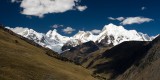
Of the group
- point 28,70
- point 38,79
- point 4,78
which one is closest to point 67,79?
point 28,70

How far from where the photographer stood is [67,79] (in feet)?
452

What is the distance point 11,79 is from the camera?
8206 cm

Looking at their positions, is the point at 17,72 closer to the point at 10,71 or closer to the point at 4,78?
the point at 10,71

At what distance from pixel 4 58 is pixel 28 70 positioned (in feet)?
29.2

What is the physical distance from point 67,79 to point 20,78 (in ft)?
163

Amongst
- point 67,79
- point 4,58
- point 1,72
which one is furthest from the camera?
point 67,79

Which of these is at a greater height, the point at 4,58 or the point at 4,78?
the point at 4,58

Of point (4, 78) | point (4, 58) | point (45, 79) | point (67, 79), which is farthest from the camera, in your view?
point (67, 79)

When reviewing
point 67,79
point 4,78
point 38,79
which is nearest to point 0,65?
point 38,79

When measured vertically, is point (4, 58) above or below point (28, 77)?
above

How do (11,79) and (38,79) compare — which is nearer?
(11,79)

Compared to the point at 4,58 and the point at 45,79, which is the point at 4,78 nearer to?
the point at 45,79

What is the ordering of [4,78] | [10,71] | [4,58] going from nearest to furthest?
[4,78], [10,71], [4,58]

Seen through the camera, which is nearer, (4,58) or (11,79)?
(11,79)
